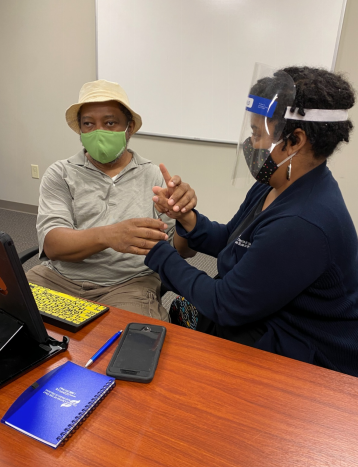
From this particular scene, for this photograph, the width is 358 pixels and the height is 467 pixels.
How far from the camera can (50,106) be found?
3.53m

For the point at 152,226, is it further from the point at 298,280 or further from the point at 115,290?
the point at 298,280

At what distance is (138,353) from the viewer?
2.60 feet

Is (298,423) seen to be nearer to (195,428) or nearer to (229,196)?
(195,428)

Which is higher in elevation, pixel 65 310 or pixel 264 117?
pixel 264 117

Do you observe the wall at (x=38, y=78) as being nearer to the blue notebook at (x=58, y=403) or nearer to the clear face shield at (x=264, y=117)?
the clear face shield at (x=264, y=117)

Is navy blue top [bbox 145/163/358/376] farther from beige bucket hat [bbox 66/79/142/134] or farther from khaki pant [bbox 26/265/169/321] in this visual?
beige bucket hat [bbox 66/79/142/134]

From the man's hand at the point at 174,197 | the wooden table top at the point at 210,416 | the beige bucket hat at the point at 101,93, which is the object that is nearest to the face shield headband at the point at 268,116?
the man's hand at the point at 174,197

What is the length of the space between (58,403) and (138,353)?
8.2 inches

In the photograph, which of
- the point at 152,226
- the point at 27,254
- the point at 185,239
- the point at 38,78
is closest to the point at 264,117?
the point at 152,226

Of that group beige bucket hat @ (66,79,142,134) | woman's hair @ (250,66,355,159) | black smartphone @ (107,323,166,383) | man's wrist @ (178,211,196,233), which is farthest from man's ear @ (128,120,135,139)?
black smartphone @ (107,323,166,383)

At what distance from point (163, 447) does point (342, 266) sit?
0.63 m

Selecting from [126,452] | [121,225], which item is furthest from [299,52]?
[126,452]

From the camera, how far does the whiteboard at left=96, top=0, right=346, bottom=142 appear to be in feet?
7.91

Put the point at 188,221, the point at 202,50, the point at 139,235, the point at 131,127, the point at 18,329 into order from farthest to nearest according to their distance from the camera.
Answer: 1. the point at 202,50
2. the point at 131,127
3. the point at 188,221
4. the point at 139,235
5. the point at 18,329
